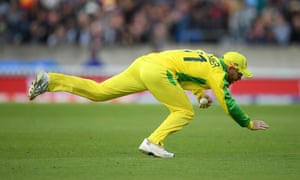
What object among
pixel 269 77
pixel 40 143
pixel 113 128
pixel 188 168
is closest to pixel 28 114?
pixel 113 128

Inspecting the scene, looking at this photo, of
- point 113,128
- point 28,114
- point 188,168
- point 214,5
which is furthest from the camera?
Answer: point 214,5

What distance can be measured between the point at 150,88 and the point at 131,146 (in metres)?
2.27

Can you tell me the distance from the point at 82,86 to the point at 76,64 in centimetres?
1618

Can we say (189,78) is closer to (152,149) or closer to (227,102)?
(227,102)

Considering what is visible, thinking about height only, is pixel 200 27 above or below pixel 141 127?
above

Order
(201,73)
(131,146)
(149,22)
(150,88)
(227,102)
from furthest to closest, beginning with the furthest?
(149,22), (131,146), (150,88), (201,73), (227,102)

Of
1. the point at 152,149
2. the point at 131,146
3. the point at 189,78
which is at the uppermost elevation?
the point at 189,78

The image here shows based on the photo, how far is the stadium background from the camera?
27.2m

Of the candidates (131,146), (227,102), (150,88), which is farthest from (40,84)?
(131,146)

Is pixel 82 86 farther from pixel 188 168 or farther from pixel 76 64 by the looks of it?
pixel 76 64

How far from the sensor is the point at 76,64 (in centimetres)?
2755

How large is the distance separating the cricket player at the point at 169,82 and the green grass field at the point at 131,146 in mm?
498

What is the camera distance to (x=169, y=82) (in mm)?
11273

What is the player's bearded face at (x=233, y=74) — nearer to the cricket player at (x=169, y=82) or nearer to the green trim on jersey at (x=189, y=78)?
the cricket player at (x=169, y=82)
